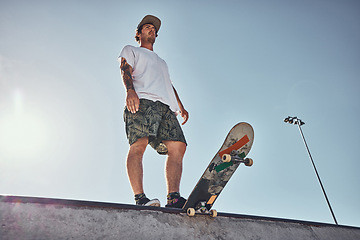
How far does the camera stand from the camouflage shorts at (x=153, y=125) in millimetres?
2793

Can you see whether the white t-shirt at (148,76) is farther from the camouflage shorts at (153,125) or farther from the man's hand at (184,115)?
the man's hand at (184,115)

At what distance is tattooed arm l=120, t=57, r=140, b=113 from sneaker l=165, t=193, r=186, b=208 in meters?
0.99

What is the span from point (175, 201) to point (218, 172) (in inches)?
26.0

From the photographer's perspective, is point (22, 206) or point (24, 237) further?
point (22, 206)

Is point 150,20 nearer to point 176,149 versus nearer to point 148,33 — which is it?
point 148,33

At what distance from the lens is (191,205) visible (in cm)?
203

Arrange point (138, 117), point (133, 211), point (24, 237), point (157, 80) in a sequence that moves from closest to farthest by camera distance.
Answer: point (24, 237)
point (133, 211)
point (138, 117)
point (157, 80)

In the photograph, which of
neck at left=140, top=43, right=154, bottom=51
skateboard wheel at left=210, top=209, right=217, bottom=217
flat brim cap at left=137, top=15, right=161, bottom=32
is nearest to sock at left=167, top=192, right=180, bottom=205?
skateboard wheel at left=210, top=209, right=217, bottom=217

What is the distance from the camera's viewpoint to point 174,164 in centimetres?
275

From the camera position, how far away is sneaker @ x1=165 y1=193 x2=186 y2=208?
2.41 m

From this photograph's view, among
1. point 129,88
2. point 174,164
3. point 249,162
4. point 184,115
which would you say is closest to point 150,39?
point 129,88

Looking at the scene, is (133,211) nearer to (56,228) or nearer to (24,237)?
(56,228)

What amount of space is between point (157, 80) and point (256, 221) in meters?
1.98

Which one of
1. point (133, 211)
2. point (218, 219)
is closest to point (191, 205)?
point (218, 219)
